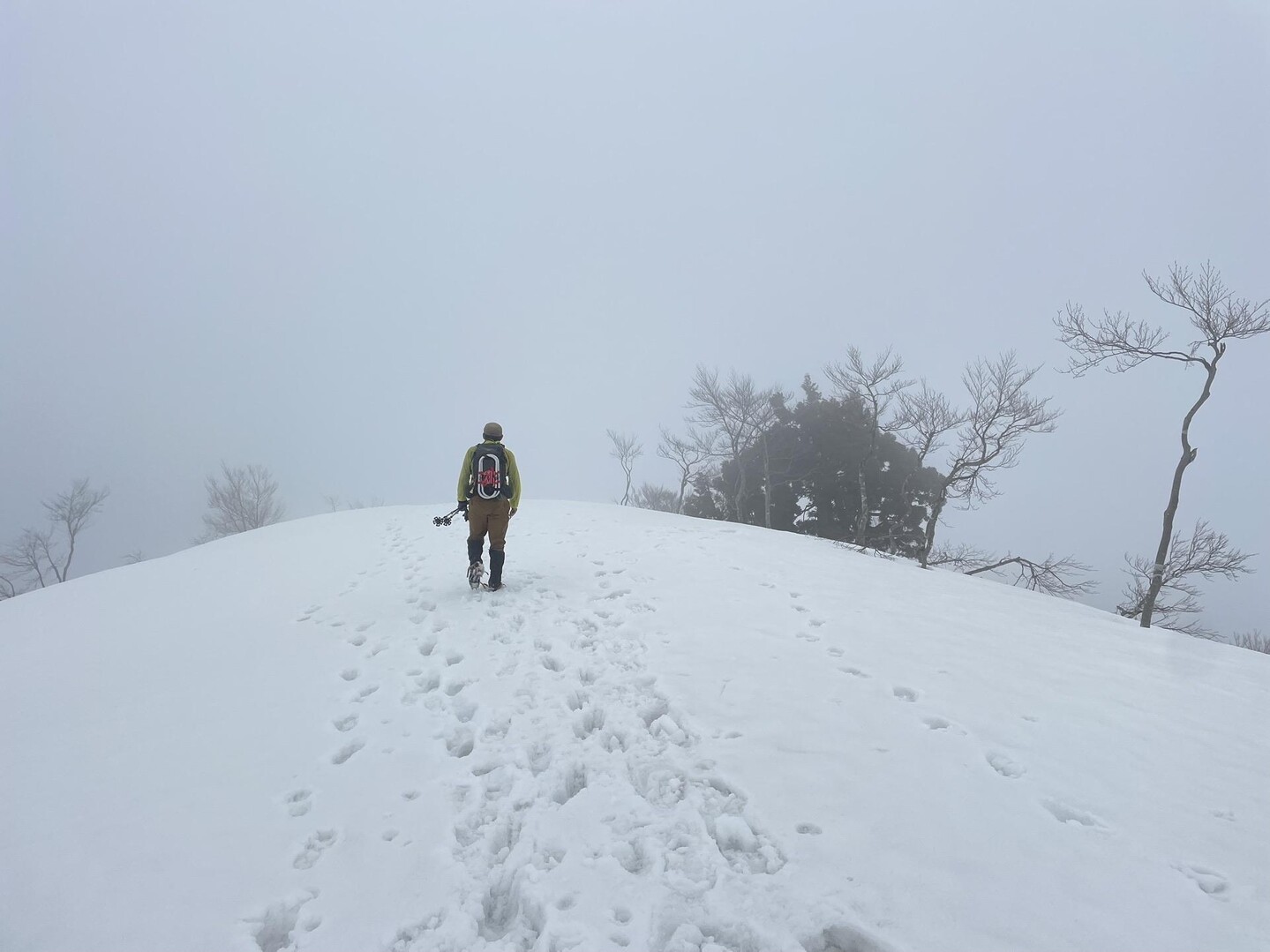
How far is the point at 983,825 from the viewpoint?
3098 mm

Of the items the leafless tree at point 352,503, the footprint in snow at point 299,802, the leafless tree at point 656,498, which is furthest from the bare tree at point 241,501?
the footprint in snow at point 299,802

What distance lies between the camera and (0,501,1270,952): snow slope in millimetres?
2570

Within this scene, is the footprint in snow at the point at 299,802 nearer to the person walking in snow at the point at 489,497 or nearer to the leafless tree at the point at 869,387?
the person walking in snow at the point at 489,497

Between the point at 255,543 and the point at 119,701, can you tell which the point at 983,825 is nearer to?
the point at 119,701

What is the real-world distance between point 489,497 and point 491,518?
1.10 ft

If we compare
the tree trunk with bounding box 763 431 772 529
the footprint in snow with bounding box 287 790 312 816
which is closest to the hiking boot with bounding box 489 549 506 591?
the footprint in snow with bounding box 287 790 312 816

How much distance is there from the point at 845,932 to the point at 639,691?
2.50 meters

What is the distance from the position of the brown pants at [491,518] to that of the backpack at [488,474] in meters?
0.11

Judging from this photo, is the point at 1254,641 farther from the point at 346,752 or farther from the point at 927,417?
the point at 346,752

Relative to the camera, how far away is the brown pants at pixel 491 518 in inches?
300

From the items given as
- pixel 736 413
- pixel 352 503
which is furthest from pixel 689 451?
pixel 352 503

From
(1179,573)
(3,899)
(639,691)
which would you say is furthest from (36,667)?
(1179,573)

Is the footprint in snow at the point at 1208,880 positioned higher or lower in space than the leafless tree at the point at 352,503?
higher

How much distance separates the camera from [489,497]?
7586 millimetres
